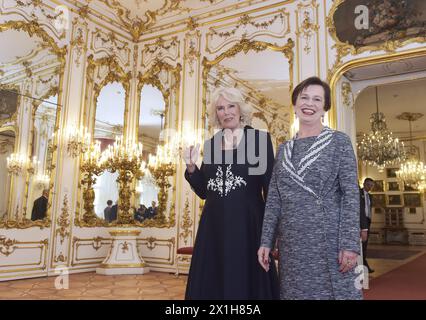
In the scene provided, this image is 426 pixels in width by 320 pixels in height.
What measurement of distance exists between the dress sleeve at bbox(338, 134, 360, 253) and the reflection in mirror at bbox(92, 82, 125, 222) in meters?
4.89

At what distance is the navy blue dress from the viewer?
188cm

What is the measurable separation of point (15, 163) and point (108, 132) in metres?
1.61

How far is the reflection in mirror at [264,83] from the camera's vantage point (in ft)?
17.4

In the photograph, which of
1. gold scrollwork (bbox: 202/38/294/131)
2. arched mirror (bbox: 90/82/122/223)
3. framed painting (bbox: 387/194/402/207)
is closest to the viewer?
gold scrollwork (bbox: 202/38/294/131)

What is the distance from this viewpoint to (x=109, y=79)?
251 inches

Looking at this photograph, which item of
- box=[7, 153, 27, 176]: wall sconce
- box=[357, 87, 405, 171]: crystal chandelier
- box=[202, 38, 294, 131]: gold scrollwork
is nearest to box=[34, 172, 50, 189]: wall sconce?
box=[7, 153, 27, 176]: wall sconce

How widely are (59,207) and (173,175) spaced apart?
1.67 metres

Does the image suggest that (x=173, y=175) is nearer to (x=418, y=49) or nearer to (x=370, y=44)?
(x=370, y=44)

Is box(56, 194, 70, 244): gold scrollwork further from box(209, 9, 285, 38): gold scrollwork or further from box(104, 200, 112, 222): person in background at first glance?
box(209, 9, 285, 38): gold scrollwork

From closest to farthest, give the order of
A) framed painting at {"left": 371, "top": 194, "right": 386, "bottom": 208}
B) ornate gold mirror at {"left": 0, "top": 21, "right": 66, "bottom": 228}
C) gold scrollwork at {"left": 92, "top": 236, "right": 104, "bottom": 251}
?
ornate gold mirror at {"left": 0, "top": 21, "right": 66, "bottom": 228} < gold scrollwork at {"left": 92, "top": 236, "right": 104, "bottom": 251} < framed painting at {"left": 371, "top": 194, "right": 386, "bottom": 208}

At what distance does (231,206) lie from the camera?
1.96 meters

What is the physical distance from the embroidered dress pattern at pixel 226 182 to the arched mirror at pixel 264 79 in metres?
3.20

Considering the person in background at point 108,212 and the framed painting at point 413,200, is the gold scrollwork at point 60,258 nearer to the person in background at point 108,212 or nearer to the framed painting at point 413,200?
the person in background at point 108,212

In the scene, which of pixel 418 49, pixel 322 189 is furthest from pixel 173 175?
pixel 322 189
